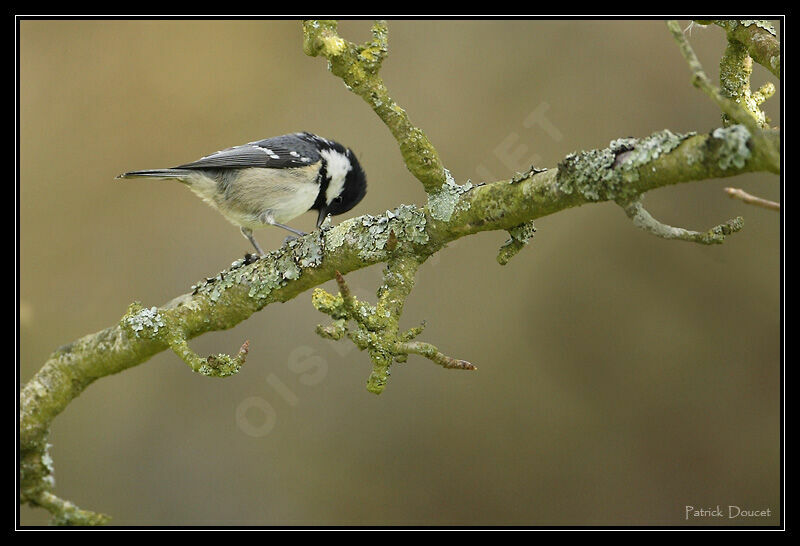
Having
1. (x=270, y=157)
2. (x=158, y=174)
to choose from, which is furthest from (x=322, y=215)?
(x=158, y=174)

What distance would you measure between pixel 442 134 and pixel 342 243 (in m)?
2.17

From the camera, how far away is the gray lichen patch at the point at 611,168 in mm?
1918

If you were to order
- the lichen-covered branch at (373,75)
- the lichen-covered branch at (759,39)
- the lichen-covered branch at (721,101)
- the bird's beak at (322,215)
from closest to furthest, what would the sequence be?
the lichen-covered branch at (721,101) → the lichen-covered branch at (373,75) → the lichen-covered branch at (759,39) → the bird's beak at (322,215)

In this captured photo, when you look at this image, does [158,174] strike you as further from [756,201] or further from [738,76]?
[756,201]

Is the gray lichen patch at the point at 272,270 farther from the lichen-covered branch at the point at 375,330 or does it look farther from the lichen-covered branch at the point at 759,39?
the lichen-covered branch at the point at 759,39

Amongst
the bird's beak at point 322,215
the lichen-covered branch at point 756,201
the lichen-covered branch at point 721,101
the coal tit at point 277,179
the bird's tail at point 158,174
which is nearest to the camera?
the lichen-covered branch at point 721,101

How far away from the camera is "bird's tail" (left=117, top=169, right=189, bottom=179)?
349 cm

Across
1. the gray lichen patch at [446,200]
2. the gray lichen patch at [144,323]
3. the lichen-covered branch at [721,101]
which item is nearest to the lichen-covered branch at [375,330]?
the gray lichen patch at [446,200]

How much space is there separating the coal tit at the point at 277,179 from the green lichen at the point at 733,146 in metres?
2.28

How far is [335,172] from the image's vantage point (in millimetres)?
A: 3830

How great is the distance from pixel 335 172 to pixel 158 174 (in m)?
0.88

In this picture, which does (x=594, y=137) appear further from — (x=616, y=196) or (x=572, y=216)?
(x=616, y=196)

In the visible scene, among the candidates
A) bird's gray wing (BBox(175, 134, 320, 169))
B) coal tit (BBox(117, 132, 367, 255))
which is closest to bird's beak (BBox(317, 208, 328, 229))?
coal tit (BBox(117, 132, 367, 255))

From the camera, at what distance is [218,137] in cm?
487
